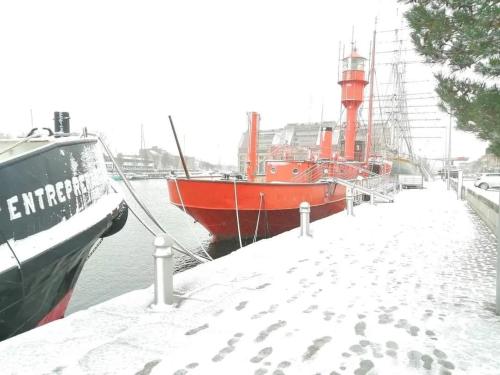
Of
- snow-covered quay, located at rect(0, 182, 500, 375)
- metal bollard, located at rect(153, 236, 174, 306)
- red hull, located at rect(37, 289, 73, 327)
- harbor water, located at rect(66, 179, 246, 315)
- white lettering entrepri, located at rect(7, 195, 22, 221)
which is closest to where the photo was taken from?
snow-covered quay, located at rect(0, 182, 500, 375)

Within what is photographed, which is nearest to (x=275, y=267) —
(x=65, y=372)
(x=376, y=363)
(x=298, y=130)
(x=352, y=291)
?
(x=352, y=291)

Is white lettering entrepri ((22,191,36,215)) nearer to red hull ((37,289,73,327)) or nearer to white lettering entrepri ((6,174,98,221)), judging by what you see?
white lettering entrepri ((6,174,98,221))

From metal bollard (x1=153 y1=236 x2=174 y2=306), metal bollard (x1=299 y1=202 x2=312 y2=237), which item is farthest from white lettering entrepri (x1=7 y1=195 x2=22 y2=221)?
metal bollard (x1=299 y1=202 x2=312 y2=237)

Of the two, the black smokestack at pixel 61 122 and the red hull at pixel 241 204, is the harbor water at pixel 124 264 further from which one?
the black smokestack at pixel 61 122

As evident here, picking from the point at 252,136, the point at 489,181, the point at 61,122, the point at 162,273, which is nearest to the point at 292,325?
the point at 162,273

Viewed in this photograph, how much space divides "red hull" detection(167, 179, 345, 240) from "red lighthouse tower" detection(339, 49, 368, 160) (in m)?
11.2

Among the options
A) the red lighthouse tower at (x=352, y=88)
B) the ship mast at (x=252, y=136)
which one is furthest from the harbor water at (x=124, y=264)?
the red lighthouse tower at (x=352, y=88)

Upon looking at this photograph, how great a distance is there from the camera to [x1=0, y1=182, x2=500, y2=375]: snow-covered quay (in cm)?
312

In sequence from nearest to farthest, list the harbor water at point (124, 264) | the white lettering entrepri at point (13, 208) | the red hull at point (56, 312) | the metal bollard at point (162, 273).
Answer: the white lettering entrepri at point (13, 208)
the metal bollard at point (162, 273)
the red hull at point (56, 312)
the harbor water at point (124, 264)

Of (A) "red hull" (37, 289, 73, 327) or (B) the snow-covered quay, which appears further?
(A) "red hull" (37, 289, 73, 327)

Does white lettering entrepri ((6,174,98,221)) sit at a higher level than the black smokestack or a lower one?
lower

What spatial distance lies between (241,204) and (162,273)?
860 cm

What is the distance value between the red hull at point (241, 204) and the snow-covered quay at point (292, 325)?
20.4 ft

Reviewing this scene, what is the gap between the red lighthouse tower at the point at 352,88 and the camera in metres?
24.4
